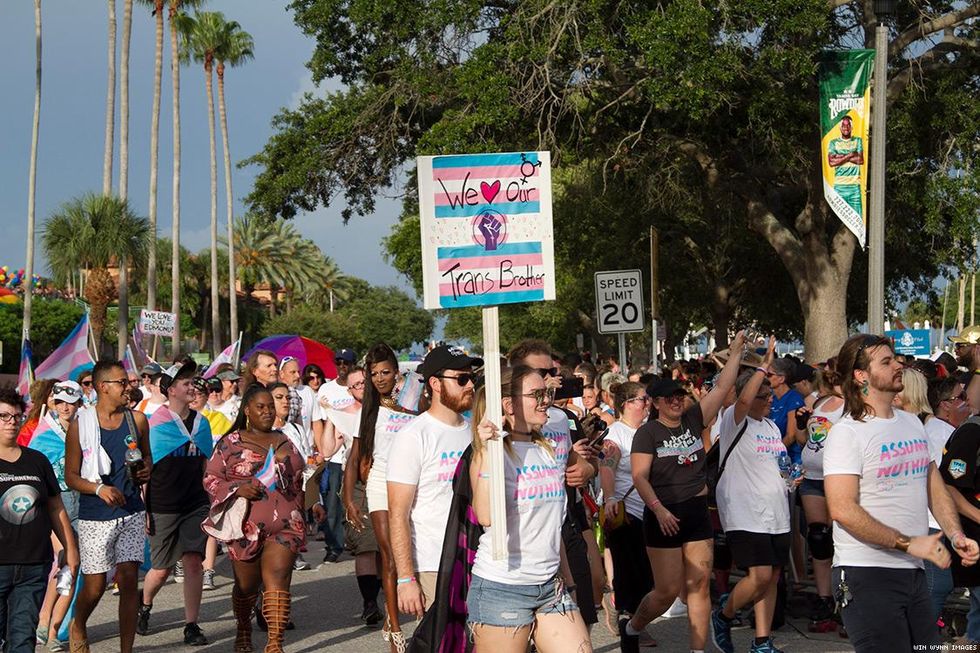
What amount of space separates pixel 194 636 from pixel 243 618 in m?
0.80

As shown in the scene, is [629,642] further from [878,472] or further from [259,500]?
[878,472]

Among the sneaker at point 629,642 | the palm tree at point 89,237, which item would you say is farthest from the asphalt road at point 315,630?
the palm tree at point 89,237

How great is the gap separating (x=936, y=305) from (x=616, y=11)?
47.9 feet

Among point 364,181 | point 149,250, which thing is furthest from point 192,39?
point 364,181

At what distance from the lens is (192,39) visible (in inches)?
2154

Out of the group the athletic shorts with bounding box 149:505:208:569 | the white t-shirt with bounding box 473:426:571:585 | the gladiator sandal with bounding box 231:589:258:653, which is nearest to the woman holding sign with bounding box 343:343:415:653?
the gladiator sandal with bounding box 231:589:258:653

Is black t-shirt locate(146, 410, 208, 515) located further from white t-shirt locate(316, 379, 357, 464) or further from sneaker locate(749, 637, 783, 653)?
sneaker locate(749, 637, 783, 653)

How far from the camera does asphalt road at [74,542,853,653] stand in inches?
347

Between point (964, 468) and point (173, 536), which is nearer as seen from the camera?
point (964, 468)

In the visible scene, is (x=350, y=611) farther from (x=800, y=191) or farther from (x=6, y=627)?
(x=800, y=191)

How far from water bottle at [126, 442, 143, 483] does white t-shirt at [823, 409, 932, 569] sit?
14.2ft

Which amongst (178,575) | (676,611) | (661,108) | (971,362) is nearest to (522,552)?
(676,611)

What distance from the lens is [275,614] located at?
25.4 ft

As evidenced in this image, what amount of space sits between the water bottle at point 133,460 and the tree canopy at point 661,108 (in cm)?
1109
